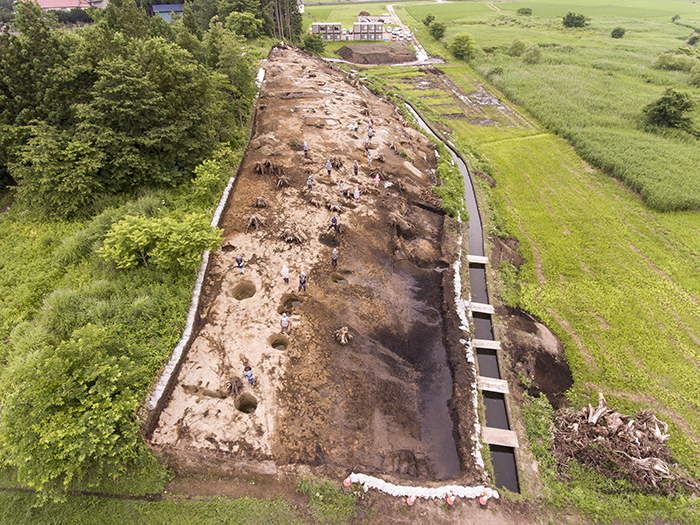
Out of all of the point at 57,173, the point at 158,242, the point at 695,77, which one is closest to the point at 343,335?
the point at 158,242

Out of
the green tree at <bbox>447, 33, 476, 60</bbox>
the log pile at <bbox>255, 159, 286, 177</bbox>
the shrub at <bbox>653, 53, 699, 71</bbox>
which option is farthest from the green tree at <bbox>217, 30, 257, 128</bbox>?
the shrub at <bbox>653, 53, 699, 71</bbox>

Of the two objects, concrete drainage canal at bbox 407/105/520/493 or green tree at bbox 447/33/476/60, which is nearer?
concrete drainage canal at bbox 407/105/520/493

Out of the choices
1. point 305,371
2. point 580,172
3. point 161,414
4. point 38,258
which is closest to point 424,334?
point 305,371

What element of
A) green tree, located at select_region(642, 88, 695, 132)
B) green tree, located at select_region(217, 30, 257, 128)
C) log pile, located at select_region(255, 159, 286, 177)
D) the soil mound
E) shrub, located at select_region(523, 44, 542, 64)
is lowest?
log pile, located at select_region(255, 159, 286, 177)

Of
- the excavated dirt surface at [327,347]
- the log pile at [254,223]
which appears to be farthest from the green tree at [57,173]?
the log pile at [254,223]

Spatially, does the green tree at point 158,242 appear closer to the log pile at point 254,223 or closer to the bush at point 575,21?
the log pile at point 254,223

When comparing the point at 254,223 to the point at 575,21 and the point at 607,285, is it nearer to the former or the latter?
the point at 607,285

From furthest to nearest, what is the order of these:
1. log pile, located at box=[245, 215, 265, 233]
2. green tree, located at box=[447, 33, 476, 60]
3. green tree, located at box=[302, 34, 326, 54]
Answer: green tree, located at box=[302, 34, 326, 54] < green tree, located at box=[447, 33, 476, 60] < log pile, located at box=[245, 215, 265, 233]

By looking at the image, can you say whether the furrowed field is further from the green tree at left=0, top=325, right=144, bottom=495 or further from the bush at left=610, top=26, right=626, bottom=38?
the green tree at left=0, top=325, right=144, bottom=495
